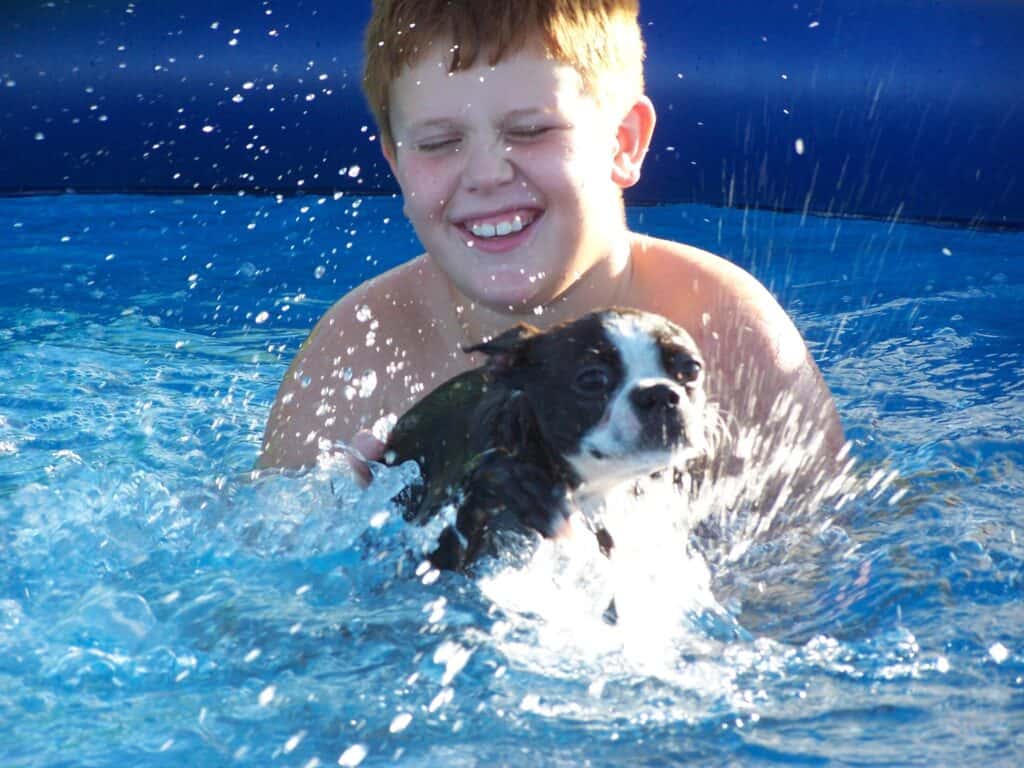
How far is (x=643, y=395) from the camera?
2213 millimetres

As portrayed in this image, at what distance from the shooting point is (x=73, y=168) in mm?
6336

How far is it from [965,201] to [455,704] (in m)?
4.44

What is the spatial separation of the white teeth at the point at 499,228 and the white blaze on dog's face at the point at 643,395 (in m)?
0.49

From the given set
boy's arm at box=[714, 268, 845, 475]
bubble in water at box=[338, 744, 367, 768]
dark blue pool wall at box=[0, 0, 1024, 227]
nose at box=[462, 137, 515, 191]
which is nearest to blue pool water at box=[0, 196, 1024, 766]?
bubble in water at box=[338, 744, 367, 768]

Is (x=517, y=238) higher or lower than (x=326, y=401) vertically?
higher

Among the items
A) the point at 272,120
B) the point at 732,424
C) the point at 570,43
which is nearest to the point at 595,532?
the point at 732,424

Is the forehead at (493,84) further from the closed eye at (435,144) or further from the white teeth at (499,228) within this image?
the white teeth at (499,228)

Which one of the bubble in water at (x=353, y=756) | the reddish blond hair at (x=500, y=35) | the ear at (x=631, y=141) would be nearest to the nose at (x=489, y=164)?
the reddish blond hair at (x=500, y=35)

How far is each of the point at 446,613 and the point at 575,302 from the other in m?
0.85

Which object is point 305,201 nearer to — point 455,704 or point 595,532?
point 595,532

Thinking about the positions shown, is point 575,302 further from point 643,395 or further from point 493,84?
→ point 643,395

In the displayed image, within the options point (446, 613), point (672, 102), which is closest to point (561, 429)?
point (446, 613)

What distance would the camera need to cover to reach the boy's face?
268 cm

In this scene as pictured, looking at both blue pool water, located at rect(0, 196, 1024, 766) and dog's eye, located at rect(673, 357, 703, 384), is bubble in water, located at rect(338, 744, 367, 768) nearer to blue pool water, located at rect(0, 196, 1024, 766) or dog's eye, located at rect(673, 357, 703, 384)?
blue pool water, located at rect(0, 196, 1024, 766)
